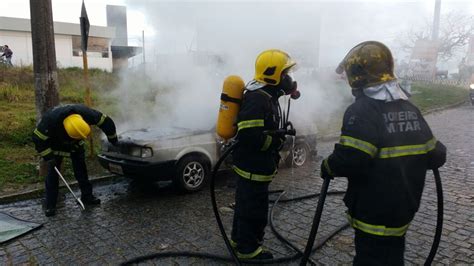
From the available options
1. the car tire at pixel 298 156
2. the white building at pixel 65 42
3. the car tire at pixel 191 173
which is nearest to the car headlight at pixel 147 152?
the car tire at pixel 191 173

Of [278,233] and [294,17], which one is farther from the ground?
[294,17]

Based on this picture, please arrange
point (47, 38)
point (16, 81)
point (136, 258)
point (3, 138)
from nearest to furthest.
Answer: point (136, 258) < point (47, 38) < point (3, 138) < point (16, 81)

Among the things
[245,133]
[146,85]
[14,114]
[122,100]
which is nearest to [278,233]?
[245,133]

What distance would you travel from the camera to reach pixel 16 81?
50.4ft

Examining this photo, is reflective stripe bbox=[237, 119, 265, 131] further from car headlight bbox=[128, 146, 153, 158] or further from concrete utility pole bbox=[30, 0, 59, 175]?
concrete utility pole bbox=[30, 0, 59, 175]

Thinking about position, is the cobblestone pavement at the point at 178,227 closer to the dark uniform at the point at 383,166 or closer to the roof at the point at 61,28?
the dark uniform at the point at 383,166

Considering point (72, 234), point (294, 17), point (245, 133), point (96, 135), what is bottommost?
point (72, 234)

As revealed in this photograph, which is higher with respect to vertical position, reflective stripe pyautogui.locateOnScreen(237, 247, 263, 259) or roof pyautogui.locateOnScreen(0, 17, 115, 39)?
roof pyautogui.locateOnScreen(0, 17, 115, 39)

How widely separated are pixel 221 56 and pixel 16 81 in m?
11.7

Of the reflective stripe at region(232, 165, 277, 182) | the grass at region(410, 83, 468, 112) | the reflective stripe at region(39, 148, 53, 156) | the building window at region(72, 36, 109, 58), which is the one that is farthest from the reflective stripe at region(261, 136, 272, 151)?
the building window at region(72, 36, 109, 58)

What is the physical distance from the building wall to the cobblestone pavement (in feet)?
83.1

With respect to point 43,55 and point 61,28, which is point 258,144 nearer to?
point 43,55

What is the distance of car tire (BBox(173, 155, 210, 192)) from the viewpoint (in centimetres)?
528

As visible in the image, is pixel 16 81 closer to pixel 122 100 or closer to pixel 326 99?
pixel 122 100
